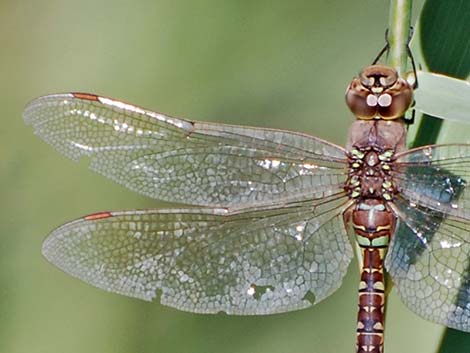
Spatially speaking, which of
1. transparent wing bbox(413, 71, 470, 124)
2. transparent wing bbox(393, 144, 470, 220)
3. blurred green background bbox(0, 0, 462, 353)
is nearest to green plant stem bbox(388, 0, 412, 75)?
transparent wing bbox(413, 71, 470, 124)

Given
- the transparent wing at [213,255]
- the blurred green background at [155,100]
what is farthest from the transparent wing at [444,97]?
the blurred green background at [155,100]

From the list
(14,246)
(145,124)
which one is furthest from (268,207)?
(14,246)

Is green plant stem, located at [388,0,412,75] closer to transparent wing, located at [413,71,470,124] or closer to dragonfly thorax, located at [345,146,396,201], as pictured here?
transparent wing, located at [413,71,470,124]

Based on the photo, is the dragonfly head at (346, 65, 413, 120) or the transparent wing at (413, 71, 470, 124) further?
the dragonfly head at (346, 65, 413, 120)

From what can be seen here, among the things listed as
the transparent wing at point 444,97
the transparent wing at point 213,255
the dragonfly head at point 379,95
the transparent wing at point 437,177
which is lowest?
the transparent wing at point 213,255

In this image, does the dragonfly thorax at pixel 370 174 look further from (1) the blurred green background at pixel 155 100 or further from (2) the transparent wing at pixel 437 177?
(1) the blurred green background at pixel 155 100

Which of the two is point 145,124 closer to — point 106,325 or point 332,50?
point 106,325

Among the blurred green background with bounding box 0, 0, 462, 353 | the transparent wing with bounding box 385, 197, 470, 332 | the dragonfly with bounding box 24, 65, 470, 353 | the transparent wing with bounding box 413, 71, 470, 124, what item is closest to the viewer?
the transparent wing with bounding box 413, 71, 470, 124

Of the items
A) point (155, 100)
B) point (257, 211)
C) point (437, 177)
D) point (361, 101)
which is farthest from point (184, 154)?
point (155, 100)
